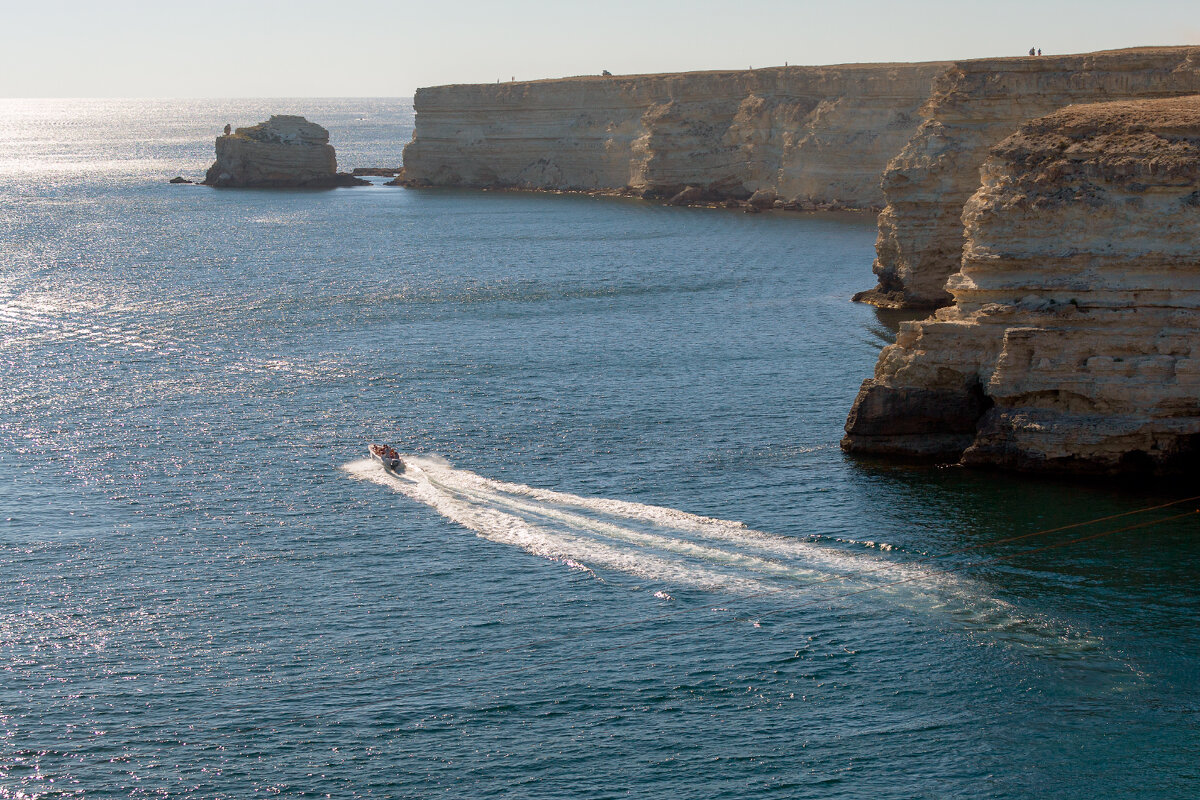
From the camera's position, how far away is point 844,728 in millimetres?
28875

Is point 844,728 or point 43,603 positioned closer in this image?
point 844,728

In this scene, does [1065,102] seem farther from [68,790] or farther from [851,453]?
[68,790]

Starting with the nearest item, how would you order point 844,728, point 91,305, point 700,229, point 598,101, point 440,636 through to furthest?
point 844,728 < point 440,636 < point 91,305 < point 700,229 < point 598,101

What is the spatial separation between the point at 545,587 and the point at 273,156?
14937cm

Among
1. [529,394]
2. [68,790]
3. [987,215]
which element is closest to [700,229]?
[529,394]

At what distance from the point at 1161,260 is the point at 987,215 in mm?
6401

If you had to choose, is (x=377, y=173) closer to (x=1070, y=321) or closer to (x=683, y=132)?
(x=683, y=132)

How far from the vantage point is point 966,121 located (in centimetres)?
7262

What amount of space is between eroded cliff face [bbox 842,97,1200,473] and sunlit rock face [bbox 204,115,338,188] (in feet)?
459

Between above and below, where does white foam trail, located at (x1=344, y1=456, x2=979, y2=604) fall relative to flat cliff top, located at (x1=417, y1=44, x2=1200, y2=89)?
below

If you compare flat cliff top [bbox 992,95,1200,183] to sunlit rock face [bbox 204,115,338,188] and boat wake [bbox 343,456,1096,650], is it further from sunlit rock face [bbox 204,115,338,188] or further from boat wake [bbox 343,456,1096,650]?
sunlit rock face [bbox 204,115,338,188]

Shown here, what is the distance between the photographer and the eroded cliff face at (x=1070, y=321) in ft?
144

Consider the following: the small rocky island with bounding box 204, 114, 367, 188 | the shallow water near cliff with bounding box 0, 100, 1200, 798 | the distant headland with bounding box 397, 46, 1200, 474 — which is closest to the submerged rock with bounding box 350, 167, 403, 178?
the small rocky island with bounding box 204, 114, 367, 188

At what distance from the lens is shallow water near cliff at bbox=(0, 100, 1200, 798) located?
1105 inches
